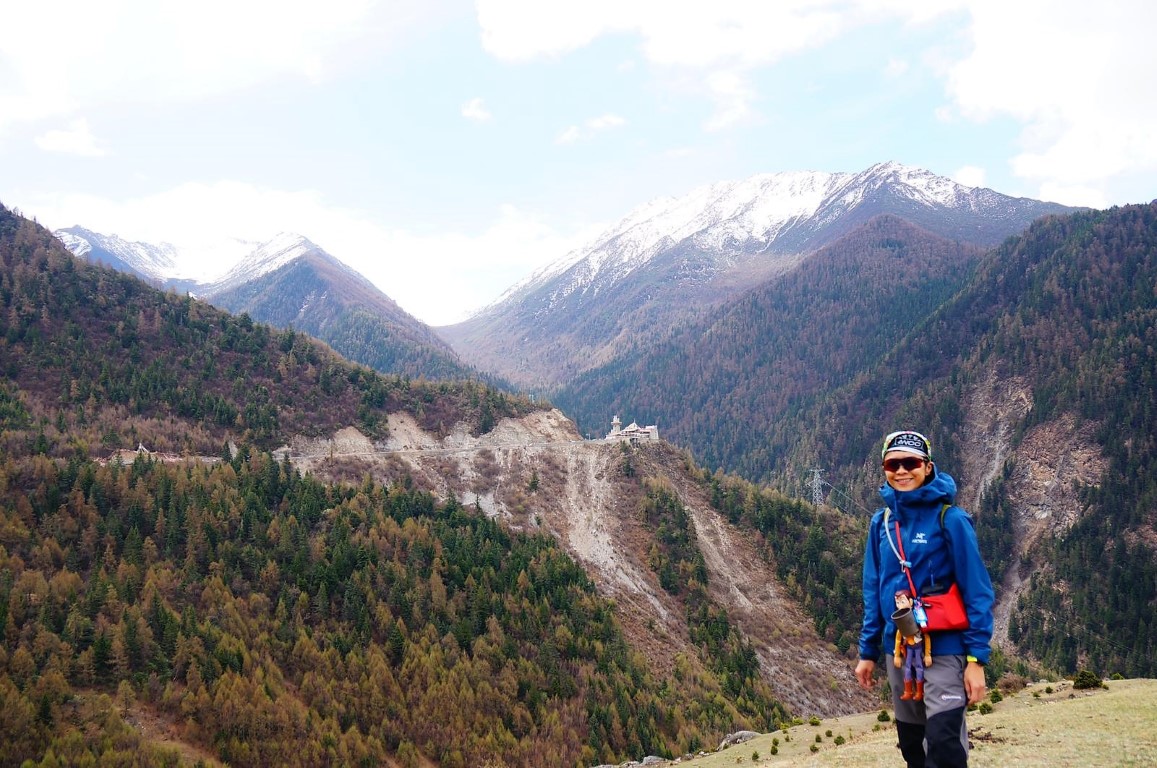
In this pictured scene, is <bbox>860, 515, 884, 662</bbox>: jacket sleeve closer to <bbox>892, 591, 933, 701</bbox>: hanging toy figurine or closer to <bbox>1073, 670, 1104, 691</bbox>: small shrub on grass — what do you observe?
<bbox>892, 591, 933, 701</bbox>: hanging toy figurine

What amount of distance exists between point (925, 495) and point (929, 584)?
1047 millimetres

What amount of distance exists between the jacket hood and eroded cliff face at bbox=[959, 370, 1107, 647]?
12872 centimetres

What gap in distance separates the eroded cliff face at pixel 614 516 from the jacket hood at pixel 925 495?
192ft

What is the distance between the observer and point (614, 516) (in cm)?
8794

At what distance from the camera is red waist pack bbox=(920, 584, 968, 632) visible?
8172 millimetres

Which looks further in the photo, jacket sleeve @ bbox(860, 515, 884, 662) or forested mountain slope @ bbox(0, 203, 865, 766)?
forested mountain slope @ bbox(0, 203, 865, 766)

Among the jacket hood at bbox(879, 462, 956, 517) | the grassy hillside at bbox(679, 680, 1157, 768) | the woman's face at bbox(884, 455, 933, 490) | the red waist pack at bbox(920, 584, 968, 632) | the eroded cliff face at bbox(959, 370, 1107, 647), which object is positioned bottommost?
the eroded cliff face at bbox(959, 370, 1107, 647)

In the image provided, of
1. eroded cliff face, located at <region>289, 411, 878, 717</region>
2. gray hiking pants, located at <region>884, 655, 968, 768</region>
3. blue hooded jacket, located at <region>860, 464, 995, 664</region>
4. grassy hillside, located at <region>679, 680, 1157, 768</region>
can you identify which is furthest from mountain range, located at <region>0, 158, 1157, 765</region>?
gray hiking pants, located at <region>884, 655, 968, 768</region>

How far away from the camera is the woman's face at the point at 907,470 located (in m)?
8.83

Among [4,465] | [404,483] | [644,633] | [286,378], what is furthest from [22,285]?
[644,633]

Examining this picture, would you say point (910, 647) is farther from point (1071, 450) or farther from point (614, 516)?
point (1071, 450)

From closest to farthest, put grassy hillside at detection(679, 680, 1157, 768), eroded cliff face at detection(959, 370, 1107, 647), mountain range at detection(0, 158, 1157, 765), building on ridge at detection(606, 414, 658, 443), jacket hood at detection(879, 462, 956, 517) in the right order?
jacket hood at detection(879, 462, 956, 517), grassy hillside at detection(679, 680, 1157, 768), mountain range at detection(0, 158, 1157, 765), building on ridge at detection(606, 414, 658, 443), eroded cliff face at detection(959, 370, 1107, 647)

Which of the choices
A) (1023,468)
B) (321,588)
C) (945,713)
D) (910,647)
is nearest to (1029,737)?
(945,713)

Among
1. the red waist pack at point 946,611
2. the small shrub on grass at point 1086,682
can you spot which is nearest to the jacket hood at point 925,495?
the red waist pack at point 946,611
